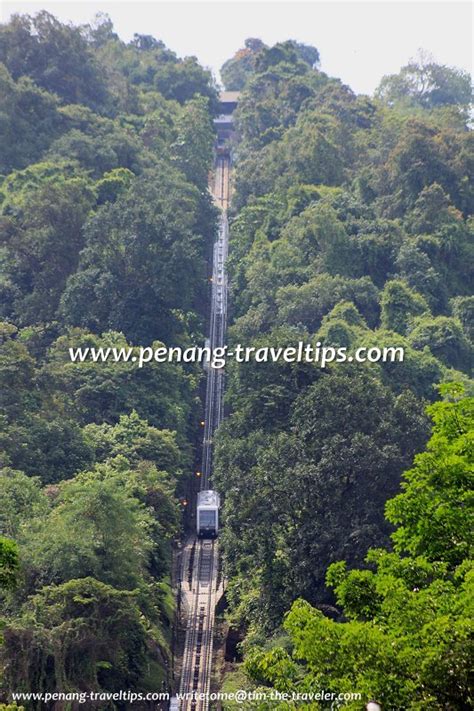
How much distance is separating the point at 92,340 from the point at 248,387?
993 centimetres

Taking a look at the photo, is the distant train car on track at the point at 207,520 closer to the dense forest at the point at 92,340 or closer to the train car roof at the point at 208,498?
the train car roof at the point at 208,498

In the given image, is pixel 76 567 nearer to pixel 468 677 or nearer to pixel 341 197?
pixel 468 677

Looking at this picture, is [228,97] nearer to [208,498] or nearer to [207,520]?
[208,498]

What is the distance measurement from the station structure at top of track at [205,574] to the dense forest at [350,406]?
2.01 metres

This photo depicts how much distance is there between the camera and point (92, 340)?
58.7 metres

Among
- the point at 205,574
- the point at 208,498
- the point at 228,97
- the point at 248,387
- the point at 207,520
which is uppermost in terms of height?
the point at 228,97

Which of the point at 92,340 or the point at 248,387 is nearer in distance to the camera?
the point at 248,387

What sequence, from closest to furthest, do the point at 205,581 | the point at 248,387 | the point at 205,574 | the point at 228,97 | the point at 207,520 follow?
the point at 205,581
the point at 205,574
the point at 248,387
the point at 207,520
the point at 228,97

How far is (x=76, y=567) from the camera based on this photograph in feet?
122

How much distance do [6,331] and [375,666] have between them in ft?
123

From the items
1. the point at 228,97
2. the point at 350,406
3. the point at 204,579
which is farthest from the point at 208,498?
the point at 228,97

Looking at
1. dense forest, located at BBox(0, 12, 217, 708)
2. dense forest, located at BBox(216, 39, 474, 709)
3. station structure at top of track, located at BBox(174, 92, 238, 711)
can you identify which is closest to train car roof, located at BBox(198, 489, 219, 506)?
station structure at top of track, located at BBox(174, 92, 238, 711)

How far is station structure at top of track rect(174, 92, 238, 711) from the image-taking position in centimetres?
4297

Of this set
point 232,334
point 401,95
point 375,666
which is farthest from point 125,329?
point 401,95
